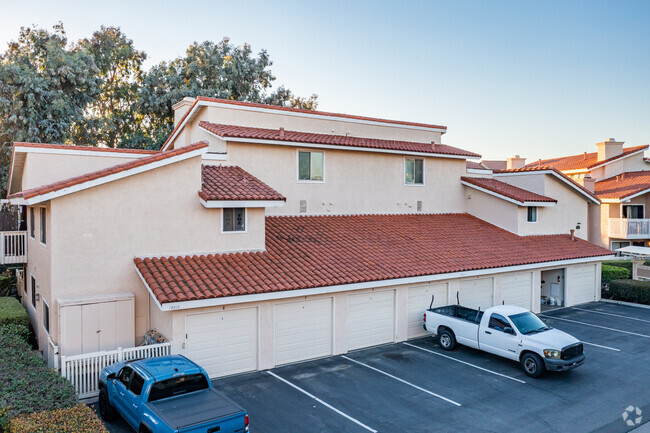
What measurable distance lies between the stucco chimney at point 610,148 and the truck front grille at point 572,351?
3131 centimetres

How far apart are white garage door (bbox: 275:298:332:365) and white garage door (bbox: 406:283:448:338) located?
363 centimetres

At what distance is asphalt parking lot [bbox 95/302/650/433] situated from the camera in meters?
10.4

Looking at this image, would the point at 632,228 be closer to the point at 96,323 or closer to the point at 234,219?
the point at 234,219

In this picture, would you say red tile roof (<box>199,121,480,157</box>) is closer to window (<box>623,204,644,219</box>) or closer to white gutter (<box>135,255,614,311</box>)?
white gutter (<box>135,255,614,311</box>)

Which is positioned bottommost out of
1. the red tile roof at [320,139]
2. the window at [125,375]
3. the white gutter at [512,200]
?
the window at [125,375]

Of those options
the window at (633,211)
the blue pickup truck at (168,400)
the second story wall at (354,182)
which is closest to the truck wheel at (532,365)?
the blue pickup truck at (168,400)

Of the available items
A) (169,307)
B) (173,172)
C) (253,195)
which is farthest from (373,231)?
(169,307)

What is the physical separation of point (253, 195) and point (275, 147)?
4.76 m

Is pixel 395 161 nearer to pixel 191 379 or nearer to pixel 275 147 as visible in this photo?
pixel 275 147

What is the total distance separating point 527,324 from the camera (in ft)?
46.7

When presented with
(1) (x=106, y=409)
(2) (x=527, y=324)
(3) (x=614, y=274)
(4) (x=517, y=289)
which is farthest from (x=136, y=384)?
(3) (x=614, y=274)

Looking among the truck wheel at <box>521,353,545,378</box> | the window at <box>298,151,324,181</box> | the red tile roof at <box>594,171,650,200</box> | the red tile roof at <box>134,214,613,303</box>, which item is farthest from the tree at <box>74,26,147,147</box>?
the red tile roof at <box>594,171,650,200</box>

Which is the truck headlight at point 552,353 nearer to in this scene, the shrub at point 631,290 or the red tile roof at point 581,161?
the shrub at point 631,290

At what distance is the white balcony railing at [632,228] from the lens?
3272 cm
